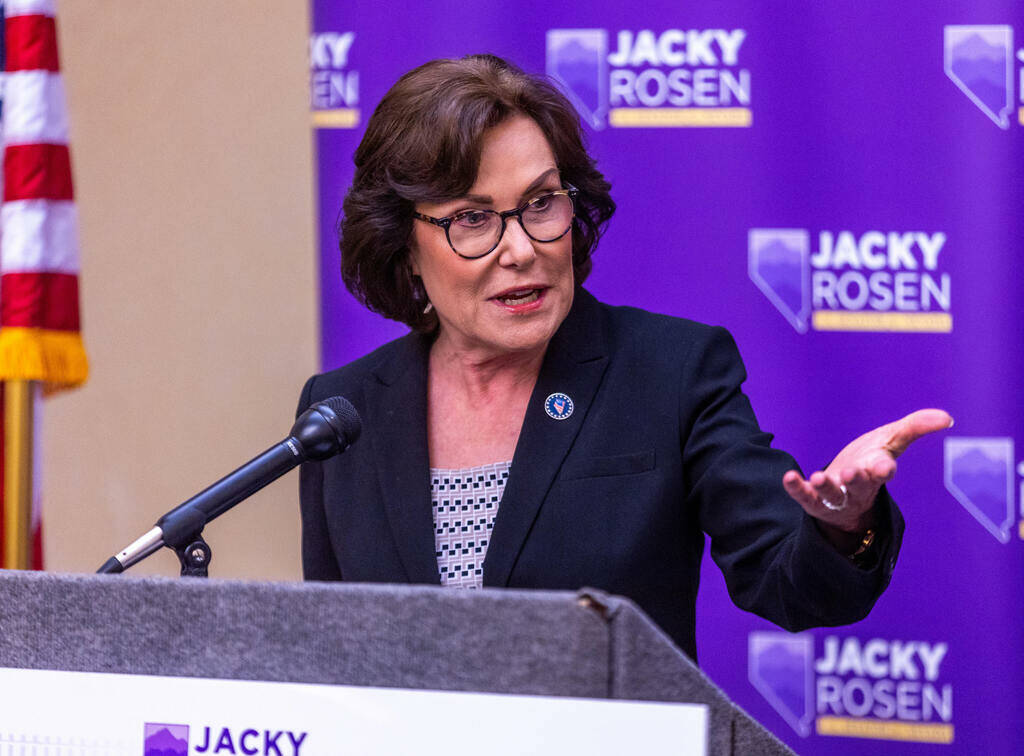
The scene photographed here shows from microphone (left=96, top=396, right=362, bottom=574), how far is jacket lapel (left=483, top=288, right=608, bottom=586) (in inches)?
14.8

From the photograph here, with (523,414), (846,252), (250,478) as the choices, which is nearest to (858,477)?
(250,478)

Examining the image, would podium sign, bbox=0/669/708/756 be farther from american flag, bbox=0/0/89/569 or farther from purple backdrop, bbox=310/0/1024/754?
purple backdrop, bbox=310/0/1024/754

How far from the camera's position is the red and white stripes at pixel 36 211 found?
93.3 inches

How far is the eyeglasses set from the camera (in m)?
1.64

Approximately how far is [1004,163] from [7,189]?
6.94 feet

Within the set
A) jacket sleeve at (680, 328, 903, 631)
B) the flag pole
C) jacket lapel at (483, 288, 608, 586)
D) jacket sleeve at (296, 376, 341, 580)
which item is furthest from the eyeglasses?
the flag pole

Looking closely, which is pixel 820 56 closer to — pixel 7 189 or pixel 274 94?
pixel 274 94

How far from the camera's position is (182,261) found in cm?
308

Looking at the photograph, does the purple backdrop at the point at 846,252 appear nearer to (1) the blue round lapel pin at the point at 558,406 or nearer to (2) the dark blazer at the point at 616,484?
(2) the dark blazer at the point at 616,484

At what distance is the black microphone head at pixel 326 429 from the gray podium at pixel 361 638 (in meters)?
0.30

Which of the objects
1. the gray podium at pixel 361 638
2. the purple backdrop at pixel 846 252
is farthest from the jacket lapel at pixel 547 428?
the purple backdrop at pixel 846 252

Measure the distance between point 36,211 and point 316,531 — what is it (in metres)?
1.08

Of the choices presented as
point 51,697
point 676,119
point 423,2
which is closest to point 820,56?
point 676,119

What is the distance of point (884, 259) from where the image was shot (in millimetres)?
2525
